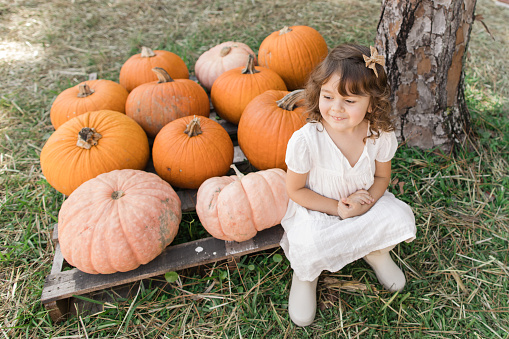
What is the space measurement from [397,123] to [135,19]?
4374 mm

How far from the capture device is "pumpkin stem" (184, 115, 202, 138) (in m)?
2.42

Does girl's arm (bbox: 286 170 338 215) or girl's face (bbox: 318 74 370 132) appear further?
girl's arm (bbox: 286 170 338 215)

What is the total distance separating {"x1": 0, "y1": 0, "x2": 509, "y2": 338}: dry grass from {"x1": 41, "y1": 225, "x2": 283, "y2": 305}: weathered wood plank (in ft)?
0.59

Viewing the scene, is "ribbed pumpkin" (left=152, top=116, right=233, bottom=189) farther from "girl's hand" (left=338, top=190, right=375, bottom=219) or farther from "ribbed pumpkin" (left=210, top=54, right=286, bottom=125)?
"girl's hand" (left=338, top=190, right=375, bottom=219)

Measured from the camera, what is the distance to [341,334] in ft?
6.63

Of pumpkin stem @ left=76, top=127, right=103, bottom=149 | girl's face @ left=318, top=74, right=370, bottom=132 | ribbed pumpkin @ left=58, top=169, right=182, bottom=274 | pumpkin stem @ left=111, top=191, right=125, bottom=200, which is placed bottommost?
ribbed pumpkin @ left=58, top=169, right=182, bottom=274

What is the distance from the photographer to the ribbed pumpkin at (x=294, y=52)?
3232mm

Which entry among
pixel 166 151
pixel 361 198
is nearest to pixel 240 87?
pixel 166 151

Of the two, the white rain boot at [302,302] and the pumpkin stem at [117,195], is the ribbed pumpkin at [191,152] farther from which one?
the white rain boot at [302,302]

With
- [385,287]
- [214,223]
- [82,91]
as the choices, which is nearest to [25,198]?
[82,91]

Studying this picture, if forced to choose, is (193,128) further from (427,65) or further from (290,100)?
(427,65)

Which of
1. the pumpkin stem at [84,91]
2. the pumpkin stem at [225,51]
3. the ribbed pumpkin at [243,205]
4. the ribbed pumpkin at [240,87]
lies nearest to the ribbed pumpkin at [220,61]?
the pumpkin stem at [225,51]

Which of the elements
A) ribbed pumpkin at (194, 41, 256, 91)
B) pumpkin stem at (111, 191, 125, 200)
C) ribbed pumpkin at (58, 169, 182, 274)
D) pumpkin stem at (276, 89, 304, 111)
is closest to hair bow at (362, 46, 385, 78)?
pumpkin stem at (276, 89, 304, 111)

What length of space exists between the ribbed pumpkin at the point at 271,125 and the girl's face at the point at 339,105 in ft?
2.05
